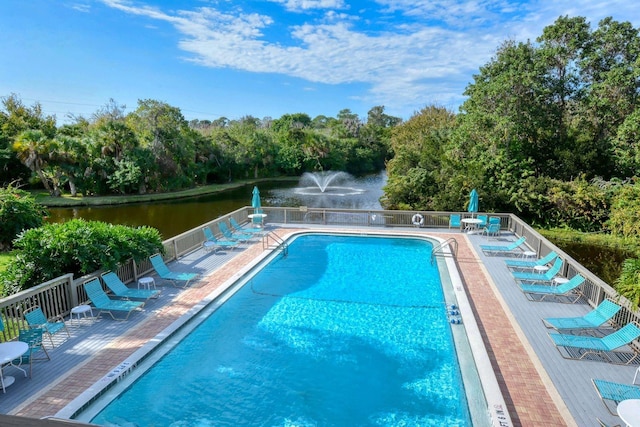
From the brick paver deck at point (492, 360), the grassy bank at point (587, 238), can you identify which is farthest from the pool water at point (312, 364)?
the grassy bank at point (587, 238)

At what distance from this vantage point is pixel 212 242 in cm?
1469

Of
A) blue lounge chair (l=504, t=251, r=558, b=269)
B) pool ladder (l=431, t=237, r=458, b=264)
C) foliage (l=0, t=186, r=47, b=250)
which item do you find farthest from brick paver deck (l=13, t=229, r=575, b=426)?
foliage (l=0, t=186, r=47, b=250)

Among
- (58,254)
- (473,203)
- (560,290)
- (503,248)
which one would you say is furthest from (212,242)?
(560,290)

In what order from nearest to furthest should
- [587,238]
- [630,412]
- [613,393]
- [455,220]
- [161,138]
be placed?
1. [630,412]
2. [613,393]
3. [455,220]
4. [587,238]
5. [161,138]

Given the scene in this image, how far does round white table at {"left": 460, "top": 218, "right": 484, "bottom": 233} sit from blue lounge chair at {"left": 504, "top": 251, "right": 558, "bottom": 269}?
362 cm

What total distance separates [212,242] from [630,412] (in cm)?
1269

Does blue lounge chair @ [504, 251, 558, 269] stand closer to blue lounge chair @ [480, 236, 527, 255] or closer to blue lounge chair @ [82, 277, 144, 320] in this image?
blue lounge chair @ [480, 236, 527, 255]

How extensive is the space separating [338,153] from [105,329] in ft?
165

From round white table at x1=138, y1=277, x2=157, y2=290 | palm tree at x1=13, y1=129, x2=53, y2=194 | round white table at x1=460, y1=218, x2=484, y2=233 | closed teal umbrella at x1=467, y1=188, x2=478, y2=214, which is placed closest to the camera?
round white table at x1=138, y1=277, x2=157, y2=290

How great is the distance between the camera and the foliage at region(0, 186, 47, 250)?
14202 millimetres

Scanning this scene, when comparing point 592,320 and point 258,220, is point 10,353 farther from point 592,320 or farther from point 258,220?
point 258,220

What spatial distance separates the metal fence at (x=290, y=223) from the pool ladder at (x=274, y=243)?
201 cm

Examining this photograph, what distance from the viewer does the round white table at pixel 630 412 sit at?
4.66m

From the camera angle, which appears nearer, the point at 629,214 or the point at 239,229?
the point at 629,214
